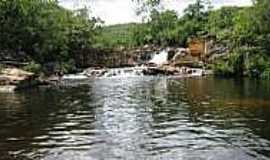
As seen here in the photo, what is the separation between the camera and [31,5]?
73750 mm

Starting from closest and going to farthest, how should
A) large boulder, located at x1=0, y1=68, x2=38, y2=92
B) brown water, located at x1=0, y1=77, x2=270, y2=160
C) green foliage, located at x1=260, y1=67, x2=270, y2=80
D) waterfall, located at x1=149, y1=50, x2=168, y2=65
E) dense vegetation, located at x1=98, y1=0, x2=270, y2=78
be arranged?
brown water, located at x1=0, y1=77, x2=270, y2=160 < large boulder, located at x1=0, y1=68, x2=38, y2=92 < green foliage, located at x1=260, y1=67, x2=270, y2=80 < dense vegetation, located at x1=98, y1=0, x2=270, y2=78 < waterfall, located at x1=149, y1=50, x2=168, y2=65

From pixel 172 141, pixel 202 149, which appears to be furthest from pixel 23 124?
pixel 202 149

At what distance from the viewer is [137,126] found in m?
26.2

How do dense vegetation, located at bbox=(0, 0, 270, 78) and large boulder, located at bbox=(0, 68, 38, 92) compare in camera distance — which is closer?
large boulder, located at bbox=(0, 68, 38, 92)

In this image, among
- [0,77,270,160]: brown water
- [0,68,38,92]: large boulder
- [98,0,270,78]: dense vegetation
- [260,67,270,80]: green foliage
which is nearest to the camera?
[0,77,270,160]: brown water

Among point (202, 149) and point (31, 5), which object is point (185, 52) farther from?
point (202, 149)

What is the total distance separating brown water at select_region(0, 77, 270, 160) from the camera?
19984mm

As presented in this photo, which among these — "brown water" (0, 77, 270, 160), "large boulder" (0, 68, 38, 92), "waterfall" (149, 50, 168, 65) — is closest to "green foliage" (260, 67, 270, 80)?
"brown water" (0, 77, 270, 160)

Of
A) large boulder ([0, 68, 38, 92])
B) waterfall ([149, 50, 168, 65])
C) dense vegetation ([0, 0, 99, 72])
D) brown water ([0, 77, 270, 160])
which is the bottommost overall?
brown water ([0, 77, 270, 160])

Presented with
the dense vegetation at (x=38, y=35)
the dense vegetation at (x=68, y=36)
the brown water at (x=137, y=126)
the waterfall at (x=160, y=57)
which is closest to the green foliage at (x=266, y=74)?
the dense vegetation at (x=68, y=36)

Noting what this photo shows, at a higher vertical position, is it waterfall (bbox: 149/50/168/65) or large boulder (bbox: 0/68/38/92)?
waterfall (bbox: 149/50/168/65)

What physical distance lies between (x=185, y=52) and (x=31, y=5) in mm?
25125

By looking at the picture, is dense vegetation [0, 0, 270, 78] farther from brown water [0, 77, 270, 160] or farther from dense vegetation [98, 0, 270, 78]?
brown water [0, 77, 270, 160]

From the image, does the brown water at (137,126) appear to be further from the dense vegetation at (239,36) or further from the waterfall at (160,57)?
the waterfall at (160,57)
